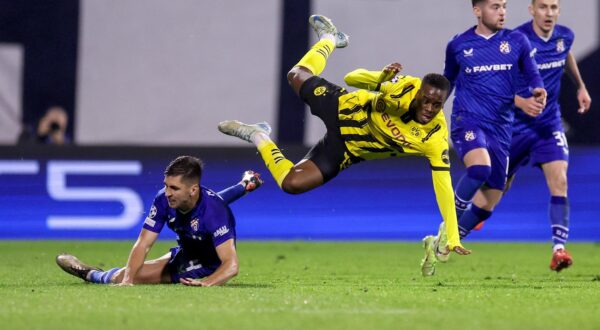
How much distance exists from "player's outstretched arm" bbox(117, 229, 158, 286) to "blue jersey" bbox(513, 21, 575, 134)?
3.66m

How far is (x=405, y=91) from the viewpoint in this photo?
337 inches

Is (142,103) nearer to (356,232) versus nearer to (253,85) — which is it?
(253,85)

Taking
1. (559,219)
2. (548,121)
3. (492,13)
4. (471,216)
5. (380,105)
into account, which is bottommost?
(471,216)

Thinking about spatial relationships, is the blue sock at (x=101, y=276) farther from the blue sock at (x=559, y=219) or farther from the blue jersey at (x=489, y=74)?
the blue sock at (x=559, y=219)

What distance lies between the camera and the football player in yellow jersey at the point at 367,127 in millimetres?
8477

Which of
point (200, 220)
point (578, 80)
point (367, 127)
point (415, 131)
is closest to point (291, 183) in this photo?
point (367, 127)

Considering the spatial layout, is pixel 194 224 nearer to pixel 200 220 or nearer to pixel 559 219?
pixel 200 220

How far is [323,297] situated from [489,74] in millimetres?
3190

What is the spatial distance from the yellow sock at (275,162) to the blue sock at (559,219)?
2.22 meters

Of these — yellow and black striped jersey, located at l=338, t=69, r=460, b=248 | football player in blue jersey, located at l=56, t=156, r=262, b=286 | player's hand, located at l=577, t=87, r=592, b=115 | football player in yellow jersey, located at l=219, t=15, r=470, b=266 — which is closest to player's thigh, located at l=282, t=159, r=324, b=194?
football player in yellow jersey, located at l=219, t=15, r=470, b=266

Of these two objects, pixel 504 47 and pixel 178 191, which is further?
pixel 504 47

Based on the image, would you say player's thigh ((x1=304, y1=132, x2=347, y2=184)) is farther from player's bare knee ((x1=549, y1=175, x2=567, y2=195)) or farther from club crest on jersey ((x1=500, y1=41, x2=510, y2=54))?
player's bare knee ((x1=549, y1=175, x2=567, y2=195))

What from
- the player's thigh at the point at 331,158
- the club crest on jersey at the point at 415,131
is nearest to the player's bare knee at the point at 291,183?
the player's thigh at the point at 331,158

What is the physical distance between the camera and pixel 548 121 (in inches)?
392
